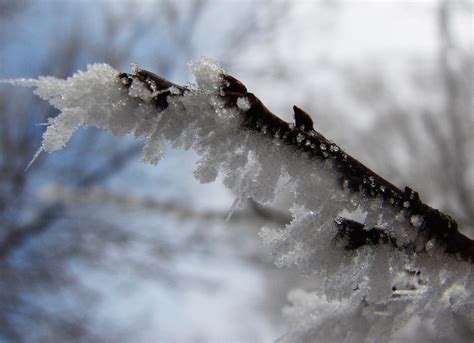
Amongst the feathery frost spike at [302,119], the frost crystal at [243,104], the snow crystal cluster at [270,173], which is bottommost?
the snow crystal cluster at [270,173]

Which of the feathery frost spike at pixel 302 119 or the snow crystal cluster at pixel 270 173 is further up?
the feathery frost spike at pixel 302 119

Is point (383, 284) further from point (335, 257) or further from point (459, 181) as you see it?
point (459, 181)

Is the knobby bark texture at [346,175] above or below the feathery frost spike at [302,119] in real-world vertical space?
below

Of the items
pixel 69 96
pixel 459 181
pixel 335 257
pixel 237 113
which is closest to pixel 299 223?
pixel 335 257

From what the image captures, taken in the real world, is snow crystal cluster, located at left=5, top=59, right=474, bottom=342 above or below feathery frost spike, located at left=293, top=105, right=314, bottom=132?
below

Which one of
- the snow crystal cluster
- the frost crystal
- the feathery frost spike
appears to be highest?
the feathery frost spike
